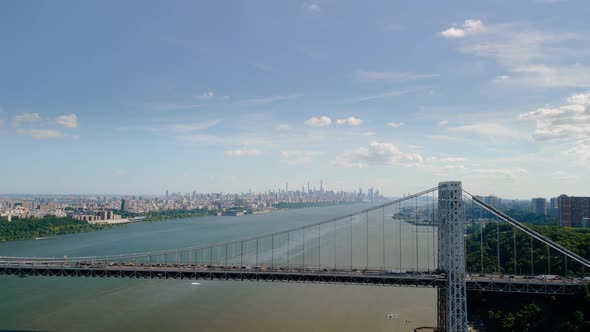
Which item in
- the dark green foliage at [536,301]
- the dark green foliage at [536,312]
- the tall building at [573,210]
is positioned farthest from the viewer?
Result: the tall building at [573,210]

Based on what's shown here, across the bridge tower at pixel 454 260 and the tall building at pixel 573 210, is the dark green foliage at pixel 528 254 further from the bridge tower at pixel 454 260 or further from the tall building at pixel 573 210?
the tall building at pixel 573 210

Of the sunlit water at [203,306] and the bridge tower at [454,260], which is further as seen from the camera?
the sunlit water at [203,306]

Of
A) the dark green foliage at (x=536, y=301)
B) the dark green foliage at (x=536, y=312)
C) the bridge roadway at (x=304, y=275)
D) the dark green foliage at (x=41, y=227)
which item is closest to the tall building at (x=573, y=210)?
the dark green foliage at (x=536, y=301)

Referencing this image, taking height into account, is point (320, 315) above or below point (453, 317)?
below

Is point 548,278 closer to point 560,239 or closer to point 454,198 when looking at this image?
point 454,198

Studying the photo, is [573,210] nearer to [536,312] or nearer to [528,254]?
[528,254]

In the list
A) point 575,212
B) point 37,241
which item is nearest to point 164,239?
point 37,241
